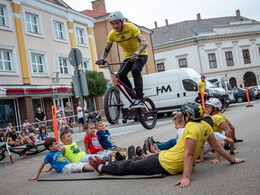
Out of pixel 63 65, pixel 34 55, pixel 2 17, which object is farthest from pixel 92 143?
pixel 63 65

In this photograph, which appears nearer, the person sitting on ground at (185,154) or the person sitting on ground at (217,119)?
the person sitting on ground at (185,154)

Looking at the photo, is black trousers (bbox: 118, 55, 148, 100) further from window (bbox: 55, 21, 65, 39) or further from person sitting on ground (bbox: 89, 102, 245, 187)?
window (bbox: 55, 21, 65, 39)

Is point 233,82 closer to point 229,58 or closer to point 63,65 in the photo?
point 229,58

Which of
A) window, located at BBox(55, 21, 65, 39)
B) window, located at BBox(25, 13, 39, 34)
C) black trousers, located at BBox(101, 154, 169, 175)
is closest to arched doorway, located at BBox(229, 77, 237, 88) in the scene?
window, located at BBox(55, 21, 65, 39)

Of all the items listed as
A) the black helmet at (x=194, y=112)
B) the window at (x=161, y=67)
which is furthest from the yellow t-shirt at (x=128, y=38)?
the window at (x=161, y=67)

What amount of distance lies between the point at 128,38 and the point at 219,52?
148ft

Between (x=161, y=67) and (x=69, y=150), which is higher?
(x=161, y=67)

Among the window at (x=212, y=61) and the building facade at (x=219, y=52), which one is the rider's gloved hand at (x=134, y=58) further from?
the window at (x=212, y=61)

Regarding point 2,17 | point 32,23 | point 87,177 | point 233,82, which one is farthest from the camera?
point 233,82

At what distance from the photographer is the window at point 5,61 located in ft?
61.1

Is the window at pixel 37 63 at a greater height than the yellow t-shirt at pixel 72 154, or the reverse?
the window at pixel 37 63

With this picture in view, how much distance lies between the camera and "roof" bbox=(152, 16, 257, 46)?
49875 millimetres

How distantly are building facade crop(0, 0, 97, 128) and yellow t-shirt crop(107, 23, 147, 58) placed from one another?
45.6 feet

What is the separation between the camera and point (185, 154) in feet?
13.1
